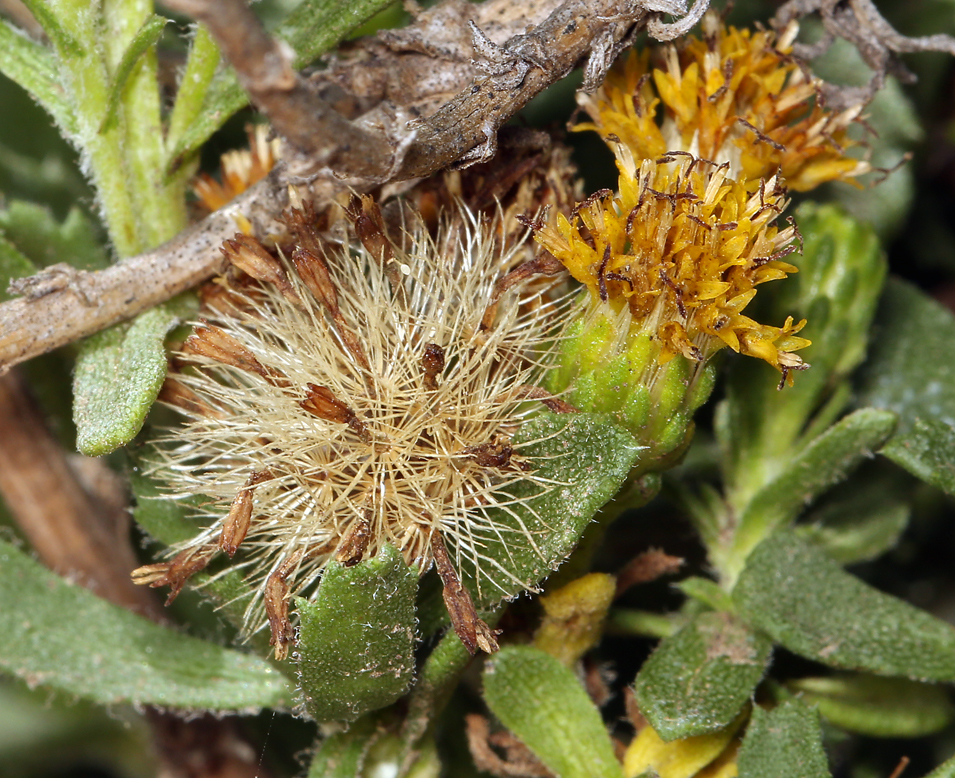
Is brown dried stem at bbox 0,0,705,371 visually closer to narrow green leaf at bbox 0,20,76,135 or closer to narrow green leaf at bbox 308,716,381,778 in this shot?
narrow green leaf at bbox 0,20,76,135

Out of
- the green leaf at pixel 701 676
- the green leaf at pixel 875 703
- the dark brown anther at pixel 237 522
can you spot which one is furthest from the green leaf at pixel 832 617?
the dark brown anther at pixel 237 522

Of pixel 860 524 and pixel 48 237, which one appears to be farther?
pixel 860 524

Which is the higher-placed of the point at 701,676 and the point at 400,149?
the point at 400,149

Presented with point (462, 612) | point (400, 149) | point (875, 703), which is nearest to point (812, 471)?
point (875, 703)

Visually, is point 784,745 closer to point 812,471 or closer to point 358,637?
point 812,471

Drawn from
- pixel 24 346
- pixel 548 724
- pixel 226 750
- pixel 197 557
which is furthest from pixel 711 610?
pixel 24 346

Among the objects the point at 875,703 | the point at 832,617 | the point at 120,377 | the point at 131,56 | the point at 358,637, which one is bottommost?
the point at 875,703

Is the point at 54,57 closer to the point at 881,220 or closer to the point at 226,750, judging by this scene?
the point at 226,750
